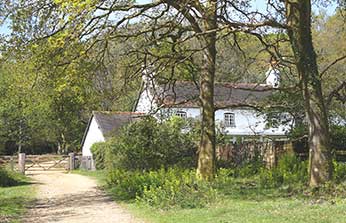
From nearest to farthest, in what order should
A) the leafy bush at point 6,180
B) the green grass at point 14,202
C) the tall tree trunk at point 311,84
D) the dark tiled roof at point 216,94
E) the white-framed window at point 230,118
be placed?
the green grass at point 14,202, the tall tree trunk at point 311,84, the dark tiled roof at point 216,94, the leafy bush at point 6,180, the white-framed window at point 230,118

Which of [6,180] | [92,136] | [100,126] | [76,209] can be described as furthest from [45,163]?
[76,209]

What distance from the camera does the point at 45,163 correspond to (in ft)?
147

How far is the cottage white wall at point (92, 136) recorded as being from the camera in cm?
4879

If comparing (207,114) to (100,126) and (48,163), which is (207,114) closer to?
(48,163)

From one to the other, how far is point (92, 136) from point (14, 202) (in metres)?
32.5

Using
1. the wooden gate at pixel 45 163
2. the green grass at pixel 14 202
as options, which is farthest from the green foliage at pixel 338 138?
the wooden gate at pixel 45 163

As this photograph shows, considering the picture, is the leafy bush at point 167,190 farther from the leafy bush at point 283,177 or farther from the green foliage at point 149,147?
the green foliage at point 149,147

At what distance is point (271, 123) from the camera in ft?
98.4

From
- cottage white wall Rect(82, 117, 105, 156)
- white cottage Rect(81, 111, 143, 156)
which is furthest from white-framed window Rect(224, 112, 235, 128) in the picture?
cottage white wall Rect(82, 117, 105, 156)

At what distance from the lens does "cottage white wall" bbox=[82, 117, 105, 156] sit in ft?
160

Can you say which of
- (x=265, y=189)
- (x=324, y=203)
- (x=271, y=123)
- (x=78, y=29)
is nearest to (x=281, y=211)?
(x=324, y=203)

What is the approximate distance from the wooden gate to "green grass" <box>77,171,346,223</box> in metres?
27.4

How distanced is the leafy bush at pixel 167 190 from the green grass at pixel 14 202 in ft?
11.1

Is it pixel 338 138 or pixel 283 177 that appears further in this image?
pixel 338 138
